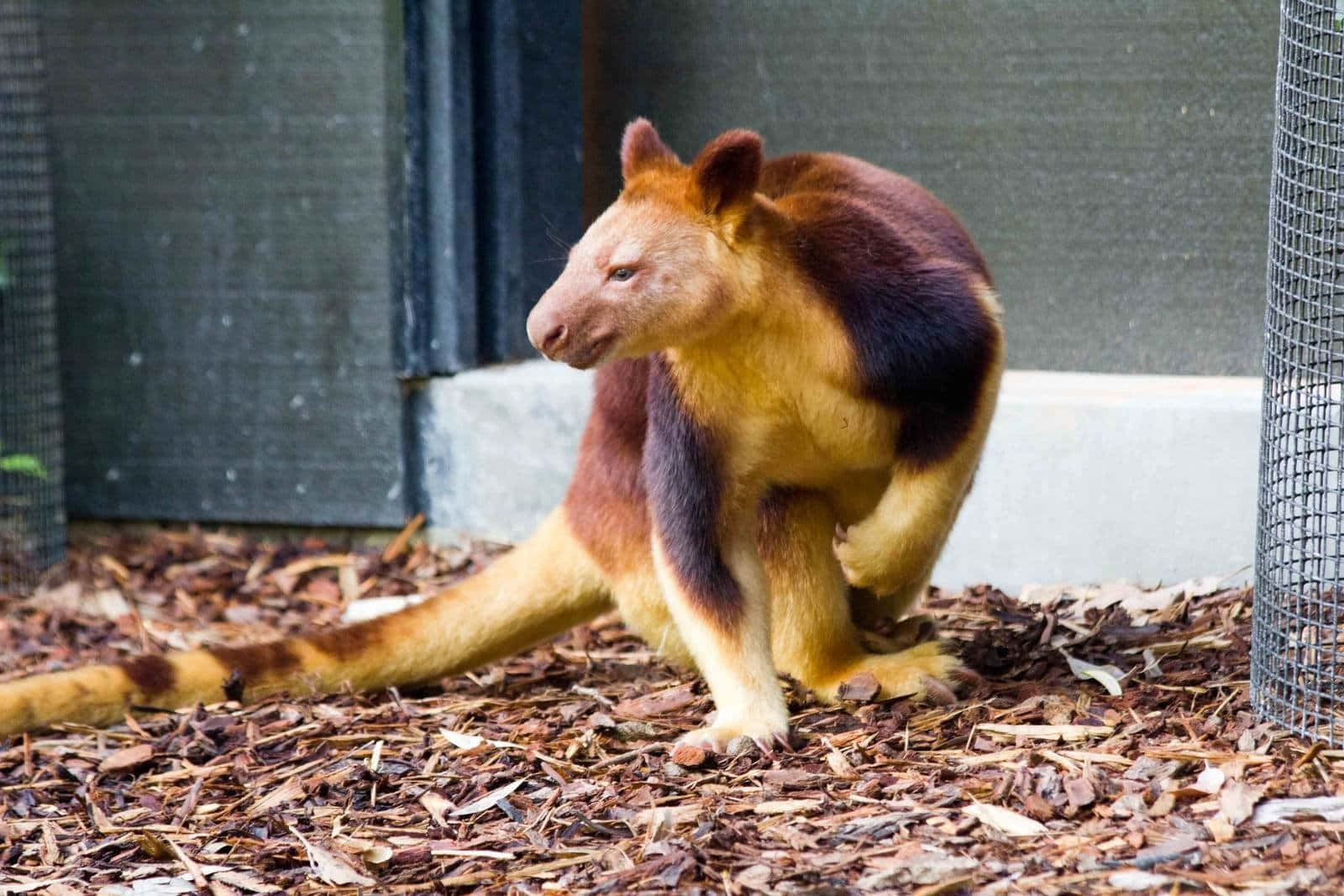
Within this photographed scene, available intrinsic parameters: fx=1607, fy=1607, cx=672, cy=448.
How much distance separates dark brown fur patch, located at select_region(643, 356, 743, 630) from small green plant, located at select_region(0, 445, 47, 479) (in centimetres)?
332

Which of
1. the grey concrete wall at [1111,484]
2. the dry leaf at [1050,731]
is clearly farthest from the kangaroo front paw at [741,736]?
the grey concrete wall at [1111,484]

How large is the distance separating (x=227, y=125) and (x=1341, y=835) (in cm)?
492

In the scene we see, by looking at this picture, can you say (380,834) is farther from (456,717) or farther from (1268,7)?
(1268,7)

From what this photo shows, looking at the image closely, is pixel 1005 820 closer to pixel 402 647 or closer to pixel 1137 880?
pixel 1137 880

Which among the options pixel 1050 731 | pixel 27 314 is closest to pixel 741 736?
pixel 1050 731

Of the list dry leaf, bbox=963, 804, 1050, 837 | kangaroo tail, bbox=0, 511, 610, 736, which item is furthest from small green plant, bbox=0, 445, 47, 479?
dry leaf, bbox=963, 804, 1050, 837

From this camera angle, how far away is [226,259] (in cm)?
644

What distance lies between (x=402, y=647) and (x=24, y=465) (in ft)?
7.72

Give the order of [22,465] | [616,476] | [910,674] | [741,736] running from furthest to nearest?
[22,465]
[616,476]
[910,674]
[741,736]

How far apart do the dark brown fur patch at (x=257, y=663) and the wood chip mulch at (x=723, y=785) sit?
0.30ft

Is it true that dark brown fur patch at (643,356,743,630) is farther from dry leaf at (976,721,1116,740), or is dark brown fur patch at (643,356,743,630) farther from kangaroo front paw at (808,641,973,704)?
dry leaf at (976,721,1116,740)

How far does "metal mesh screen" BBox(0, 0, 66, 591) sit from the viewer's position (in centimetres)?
640

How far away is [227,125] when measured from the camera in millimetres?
6352

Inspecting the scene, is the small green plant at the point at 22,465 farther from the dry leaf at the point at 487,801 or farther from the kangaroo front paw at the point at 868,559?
the kangaroo front paw at the point at 868,559
